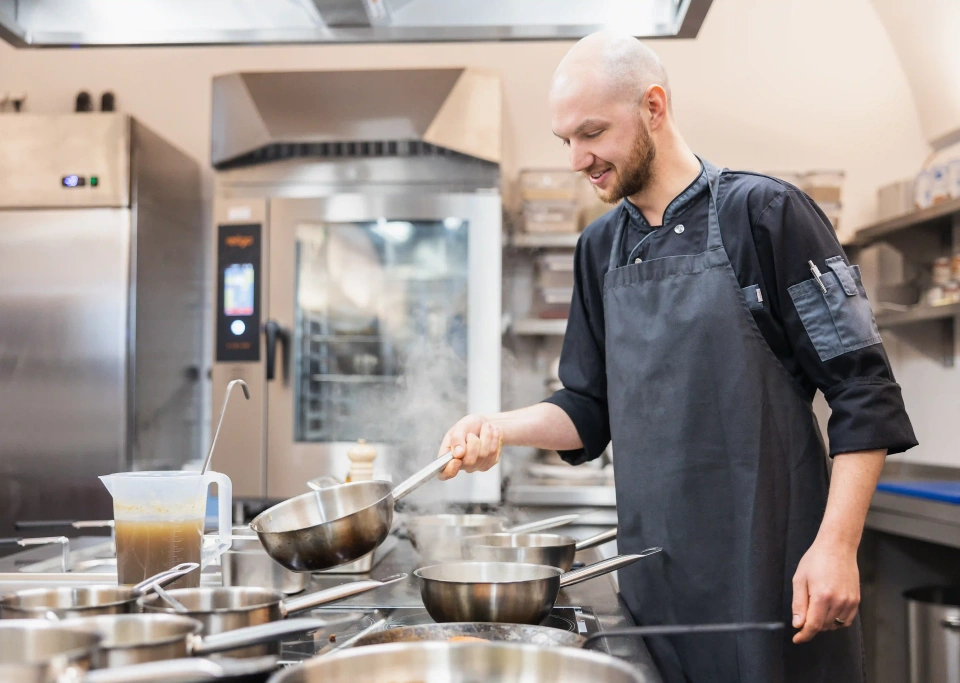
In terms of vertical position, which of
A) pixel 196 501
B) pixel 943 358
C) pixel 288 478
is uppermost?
pixel 943 358

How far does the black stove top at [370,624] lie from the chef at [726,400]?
0.25 metres

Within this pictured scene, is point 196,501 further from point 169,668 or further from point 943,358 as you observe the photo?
point 943,358

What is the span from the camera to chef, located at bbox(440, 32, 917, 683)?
125 centimetres

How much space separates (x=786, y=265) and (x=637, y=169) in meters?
0.29

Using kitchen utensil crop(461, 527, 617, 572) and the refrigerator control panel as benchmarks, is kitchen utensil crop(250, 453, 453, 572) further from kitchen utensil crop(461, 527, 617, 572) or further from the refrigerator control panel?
the refrigerator control panel

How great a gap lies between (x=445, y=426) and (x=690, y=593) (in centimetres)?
158

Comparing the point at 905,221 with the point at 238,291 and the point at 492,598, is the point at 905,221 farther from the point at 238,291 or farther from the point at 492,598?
the point at 492,598

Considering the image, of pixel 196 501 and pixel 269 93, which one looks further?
pixel 269 93

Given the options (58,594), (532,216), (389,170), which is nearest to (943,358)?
(532,216)

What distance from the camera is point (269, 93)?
282 centimetres

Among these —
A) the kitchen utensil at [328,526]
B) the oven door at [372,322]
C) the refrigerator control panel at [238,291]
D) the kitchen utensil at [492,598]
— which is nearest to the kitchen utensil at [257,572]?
the kitchen utensil at [328,526]

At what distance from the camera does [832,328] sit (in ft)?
4.16

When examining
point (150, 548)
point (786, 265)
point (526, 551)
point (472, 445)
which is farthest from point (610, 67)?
point (150, 548)

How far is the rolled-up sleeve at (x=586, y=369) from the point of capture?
1.64 m
